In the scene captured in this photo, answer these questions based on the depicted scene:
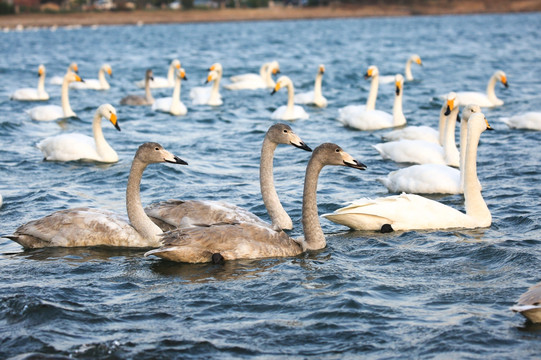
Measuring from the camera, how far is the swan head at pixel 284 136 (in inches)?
346

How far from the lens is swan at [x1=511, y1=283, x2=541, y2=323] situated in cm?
586

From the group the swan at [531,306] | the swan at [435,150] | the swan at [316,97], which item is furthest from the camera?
the swan at [316,97]

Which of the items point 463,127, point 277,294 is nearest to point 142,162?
→ point 277,294

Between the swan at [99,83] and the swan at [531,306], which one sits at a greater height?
the swan at [531,306]

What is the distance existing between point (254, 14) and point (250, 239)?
84403 mm

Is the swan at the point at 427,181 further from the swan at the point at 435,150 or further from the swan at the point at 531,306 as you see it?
the swan at the point at 531,306

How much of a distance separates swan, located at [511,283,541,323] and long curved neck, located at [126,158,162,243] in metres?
3.90

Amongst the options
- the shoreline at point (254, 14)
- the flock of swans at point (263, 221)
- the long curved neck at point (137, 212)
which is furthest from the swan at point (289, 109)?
the shoreline at point (254, 14)

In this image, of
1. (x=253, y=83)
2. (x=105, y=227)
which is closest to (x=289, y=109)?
(x=253, y=83)

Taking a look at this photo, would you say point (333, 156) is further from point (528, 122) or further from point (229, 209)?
point (528, 122)

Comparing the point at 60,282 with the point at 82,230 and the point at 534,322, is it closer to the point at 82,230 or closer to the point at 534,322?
the point at 82,230

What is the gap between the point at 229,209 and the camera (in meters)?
8.66

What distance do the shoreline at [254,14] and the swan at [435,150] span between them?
6389 centimetres

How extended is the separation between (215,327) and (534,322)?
7.91ft
